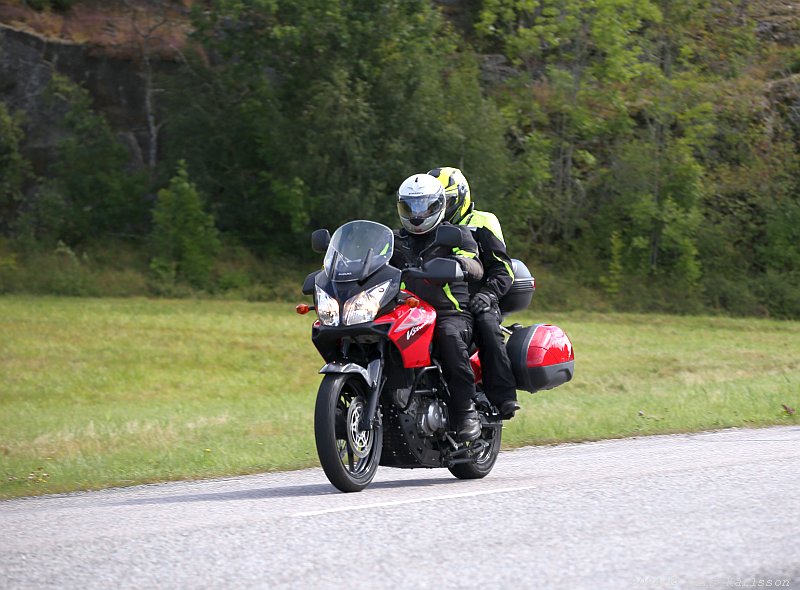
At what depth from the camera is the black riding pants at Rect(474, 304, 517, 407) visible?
9.98 meters

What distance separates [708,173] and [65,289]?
23758 mm

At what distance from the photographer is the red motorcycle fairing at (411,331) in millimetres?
9031

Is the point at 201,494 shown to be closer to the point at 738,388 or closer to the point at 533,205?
the point at 738,388

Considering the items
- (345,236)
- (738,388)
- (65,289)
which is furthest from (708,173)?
(345,236)

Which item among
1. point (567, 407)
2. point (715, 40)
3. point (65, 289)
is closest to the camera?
point (567, 407)

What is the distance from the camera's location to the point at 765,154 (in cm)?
4838

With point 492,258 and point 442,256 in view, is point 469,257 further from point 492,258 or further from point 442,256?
point 492,258

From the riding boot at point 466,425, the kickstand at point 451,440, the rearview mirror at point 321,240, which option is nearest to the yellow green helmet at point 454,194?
the rearview mirror at point 321,240

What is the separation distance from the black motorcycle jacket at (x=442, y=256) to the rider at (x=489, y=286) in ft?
0.58

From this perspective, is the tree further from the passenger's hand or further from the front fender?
the front fender

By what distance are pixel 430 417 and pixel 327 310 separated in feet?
4.17

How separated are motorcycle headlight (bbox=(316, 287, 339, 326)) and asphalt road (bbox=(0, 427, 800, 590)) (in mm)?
1174

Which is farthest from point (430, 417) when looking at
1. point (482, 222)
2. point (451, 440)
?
point (482, 222)

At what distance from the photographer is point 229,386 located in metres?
26.5
